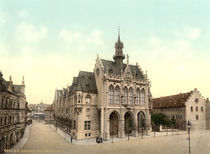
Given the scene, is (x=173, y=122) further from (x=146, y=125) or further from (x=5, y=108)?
(x=5, y=108)

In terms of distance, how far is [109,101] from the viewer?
43000 mm

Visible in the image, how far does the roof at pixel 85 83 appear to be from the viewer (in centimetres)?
4362

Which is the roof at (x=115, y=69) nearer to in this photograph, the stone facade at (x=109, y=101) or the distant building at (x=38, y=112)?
the stone facade at (x=109, y=101)

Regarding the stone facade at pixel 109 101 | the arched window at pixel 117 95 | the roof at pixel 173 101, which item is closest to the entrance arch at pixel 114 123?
the stone facade at pixel 109 101

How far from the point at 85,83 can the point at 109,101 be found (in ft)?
28.1

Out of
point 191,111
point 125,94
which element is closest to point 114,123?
point 125,94

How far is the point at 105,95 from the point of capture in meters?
42.2

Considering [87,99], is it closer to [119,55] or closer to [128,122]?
[128,122]

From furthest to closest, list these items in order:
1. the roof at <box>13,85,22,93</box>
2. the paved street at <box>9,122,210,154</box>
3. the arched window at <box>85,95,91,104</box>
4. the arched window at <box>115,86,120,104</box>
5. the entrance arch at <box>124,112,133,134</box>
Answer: the entrance arch at <box>124,112,133,134</box> < the arched window at <box>115,86,120,104</box> < the arched window at <box>85,95,91,104</box> < the roof at <box>13,85,22,93</box> < the paved street at <box>9,122,210,154</box>

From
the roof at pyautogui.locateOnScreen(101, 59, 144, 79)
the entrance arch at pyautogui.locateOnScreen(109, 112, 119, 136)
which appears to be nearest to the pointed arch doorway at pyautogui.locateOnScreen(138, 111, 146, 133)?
the entrance arch at pyautogui.locateOnScreen(109, 112, 119, 136)

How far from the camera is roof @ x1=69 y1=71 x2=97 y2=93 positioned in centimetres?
4362

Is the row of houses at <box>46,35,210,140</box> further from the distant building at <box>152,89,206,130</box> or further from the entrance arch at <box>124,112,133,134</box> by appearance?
the distant building at <box>152,89,206,130</box>

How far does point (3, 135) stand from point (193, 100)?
58.3m

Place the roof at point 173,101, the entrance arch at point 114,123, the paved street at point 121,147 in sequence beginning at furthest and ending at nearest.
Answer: the roof at point 173,101 < the entrance arch at point 114,123 < the paved street at point 121,147
